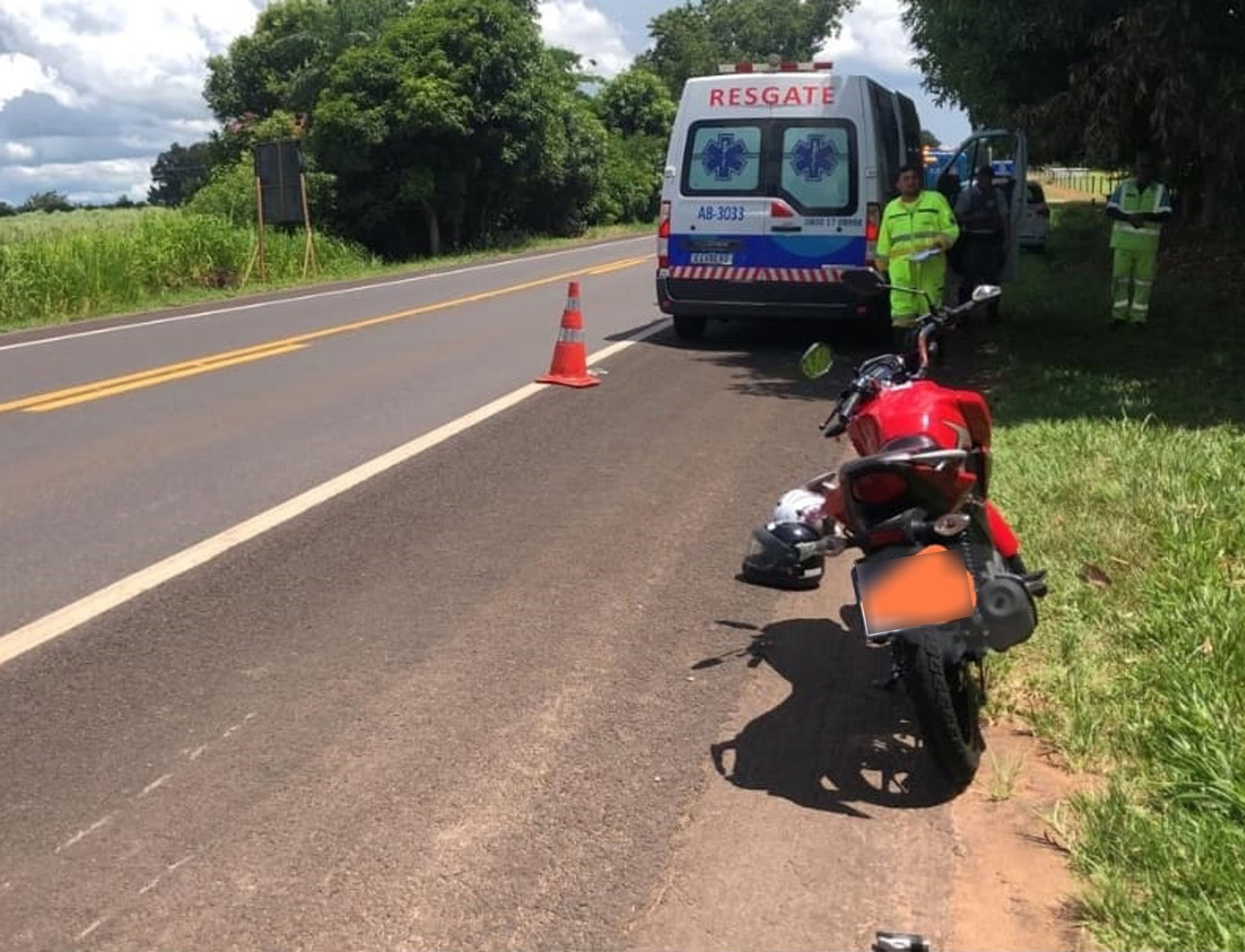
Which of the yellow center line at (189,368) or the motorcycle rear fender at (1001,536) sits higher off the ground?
the motorcycle rear fender at (1001,536)

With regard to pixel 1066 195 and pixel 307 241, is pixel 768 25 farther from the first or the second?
pixel 307 241

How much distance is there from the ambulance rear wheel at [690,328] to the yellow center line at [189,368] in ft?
12.9

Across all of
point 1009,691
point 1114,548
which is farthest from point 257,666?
point 1114,548

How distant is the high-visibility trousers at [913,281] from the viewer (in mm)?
9891

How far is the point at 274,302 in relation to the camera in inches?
742

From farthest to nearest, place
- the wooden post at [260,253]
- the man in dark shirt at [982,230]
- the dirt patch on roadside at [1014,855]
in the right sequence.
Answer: the wooden post at [260,253] → the man in dark shirt at [982,230] → the dirt patch on roadside at [1014,855]

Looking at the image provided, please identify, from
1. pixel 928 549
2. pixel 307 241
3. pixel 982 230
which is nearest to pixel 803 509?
pixel 928 549

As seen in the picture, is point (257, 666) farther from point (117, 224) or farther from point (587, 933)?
point (117, 224)

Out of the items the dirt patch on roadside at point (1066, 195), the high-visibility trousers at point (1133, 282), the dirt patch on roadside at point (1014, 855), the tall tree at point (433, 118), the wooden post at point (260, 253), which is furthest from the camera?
the dirt patch on roadside at point (1066, 195)

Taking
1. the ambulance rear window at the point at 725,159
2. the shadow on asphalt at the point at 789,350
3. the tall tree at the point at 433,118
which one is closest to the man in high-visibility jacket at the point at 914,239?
the shadow on asphalt at the point at 789,350

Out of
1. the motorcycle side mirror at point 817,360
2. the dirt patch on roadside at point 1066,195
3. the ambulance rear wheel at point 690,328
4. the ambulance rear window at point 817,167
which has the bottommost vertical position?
the dirt patch on roadside at point 1066,195

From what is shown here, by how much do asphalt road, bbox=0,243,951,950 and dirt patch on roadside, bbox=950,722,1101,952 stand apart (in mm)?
88

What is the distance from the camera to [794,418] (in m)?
9.21

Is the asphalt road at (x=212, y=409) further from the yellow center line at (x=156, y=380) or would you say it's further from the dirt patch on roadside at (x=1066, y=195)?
the dirt patch on roadside at (x=1066, y=195)
